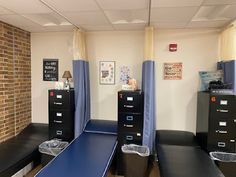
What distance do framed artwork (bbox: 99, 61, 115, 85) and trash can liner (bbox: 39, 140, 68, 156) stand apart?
4.11 feet

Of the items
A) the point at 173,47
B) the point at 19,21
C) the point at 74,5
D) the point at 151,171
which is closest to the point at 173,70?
the point at 173,47

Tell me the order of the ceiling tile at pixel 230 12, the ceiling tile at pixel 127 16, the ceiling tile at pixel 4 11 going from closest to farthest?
the ceiling tile at pixel 230 12
the ceiling tile at pixel 4 11
the ceiling tile at pixel 127 16

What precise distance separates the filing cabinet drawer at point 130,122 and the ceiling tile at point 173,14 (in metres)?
1.41

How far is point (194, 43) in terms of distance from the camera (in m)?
3.37

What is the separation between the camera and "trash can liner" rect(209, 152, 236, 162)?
2.64 meters

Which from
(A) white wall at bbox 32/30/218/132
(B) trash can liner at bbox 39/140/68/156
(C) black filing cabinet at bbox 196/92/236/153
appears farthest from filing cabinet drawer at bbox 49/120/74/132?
(C) black filing cabinet at bbox 196/92/236/153

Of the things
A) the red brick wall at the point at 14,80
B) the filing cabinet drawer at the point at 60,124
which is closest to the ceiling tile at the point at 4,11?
the red brick wall at the point at 14,80

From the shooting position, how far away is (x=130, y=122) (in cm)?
305

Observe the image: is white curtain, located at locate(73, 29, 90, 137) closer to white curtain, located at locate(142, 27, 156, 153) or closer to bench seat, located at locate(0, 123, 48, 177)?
bench seat, located at locate(0, 123, 48, 177)

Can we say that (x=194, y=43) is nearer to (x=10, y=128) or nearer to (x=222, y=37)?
(x=222, y=37)

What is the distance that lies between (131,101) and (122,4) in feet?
4.47

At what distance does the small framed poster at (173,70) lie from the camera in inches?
135

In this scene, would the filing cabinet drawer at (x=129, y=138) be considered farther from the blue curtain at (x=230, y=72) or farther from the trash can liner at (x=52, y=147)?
the blue curtain at (x=230, y=72)

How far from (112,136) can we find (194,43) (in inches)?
80.3
